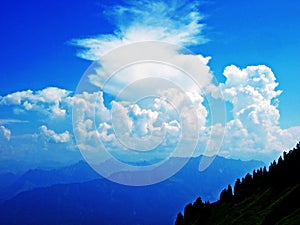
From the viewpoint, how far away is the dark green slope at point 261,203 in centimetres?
8806

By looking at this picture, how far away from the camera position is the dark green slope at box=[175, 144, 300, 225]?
289 ft

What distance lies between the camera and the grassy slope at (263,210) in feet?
279

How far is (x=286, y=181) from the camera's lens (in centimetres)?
11275

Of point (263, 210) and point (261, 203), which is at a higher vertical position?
point (261, 203)

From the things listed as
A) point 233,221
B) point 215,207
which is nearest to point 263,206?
point 233,221

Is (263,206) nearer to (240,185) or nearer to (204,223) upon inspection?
(204,223)

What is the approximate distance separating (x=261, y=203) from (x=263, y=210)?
8991 mm

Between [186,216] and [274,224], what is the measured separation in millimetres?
60240

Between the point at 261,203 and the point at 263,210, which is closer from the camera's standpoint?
the point at 263,210

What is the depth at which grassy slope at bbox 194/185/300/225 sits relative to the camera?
3346 inches

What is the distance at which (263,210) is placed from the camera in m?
103

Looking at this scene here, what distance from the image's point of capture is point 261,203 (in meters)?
111

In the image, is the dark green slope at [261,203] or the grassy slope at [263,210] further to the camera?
the dark green slope at [261,203]

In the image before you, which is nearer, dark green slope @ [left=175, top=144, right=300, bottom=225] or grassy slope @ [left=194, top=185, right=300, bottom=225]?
grassy slope @ [left=194, top=185, right=300, bottom=225]
